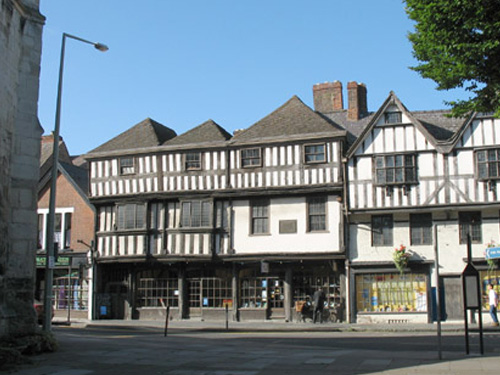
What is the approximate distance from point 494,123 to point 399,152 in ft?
12.8

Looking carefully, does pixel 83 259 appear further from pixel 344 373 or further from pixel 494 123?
pixel 344 373

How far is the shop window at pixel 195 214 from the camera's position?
2769cm

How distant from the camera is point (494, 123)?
79.6 feet

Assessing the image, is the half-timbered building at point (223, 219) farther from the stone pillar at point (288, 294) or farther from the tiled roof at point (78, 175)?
the tiled roof at point (78, 175)

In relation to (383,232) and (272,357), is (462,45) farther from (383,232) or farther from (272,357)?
(383,232)

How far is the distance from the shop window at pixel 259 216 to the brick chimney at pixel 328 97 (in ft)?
23.5

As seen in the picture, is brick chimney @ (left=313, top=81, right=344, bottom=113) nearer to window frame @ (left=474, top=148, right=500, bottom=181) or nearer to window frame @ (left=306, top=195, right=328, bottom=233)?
window frame @ (left=306, top=195, right=328, bottom=233)

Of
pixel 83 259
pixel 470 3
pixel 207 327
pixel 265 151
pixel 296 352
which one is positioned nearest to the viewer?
pixel 470 3

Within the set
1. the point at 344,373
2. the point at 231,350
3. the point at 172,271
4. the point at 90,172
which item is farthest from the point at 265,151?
the point at 344,373

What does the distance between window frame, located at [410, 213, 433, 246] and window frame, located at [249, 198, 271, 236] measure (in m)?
6.19

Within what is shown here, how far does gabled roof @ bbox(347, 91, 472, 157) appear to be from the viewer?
81.1 feet

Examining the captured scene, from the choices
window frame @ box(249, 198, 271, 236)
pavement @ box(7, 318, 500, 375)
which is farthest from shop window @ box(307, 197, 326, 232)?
pavement @ box(7, 318, 500, 375)

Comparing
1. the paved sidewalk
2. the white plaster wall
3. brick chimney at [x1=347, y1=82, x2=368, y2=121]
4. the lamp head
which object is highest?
brick chimney at [x1=347, y1=82, x2=368, y2=121]

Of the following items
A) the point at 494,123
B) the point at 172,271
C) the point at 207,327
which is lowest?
the point at 207,327
